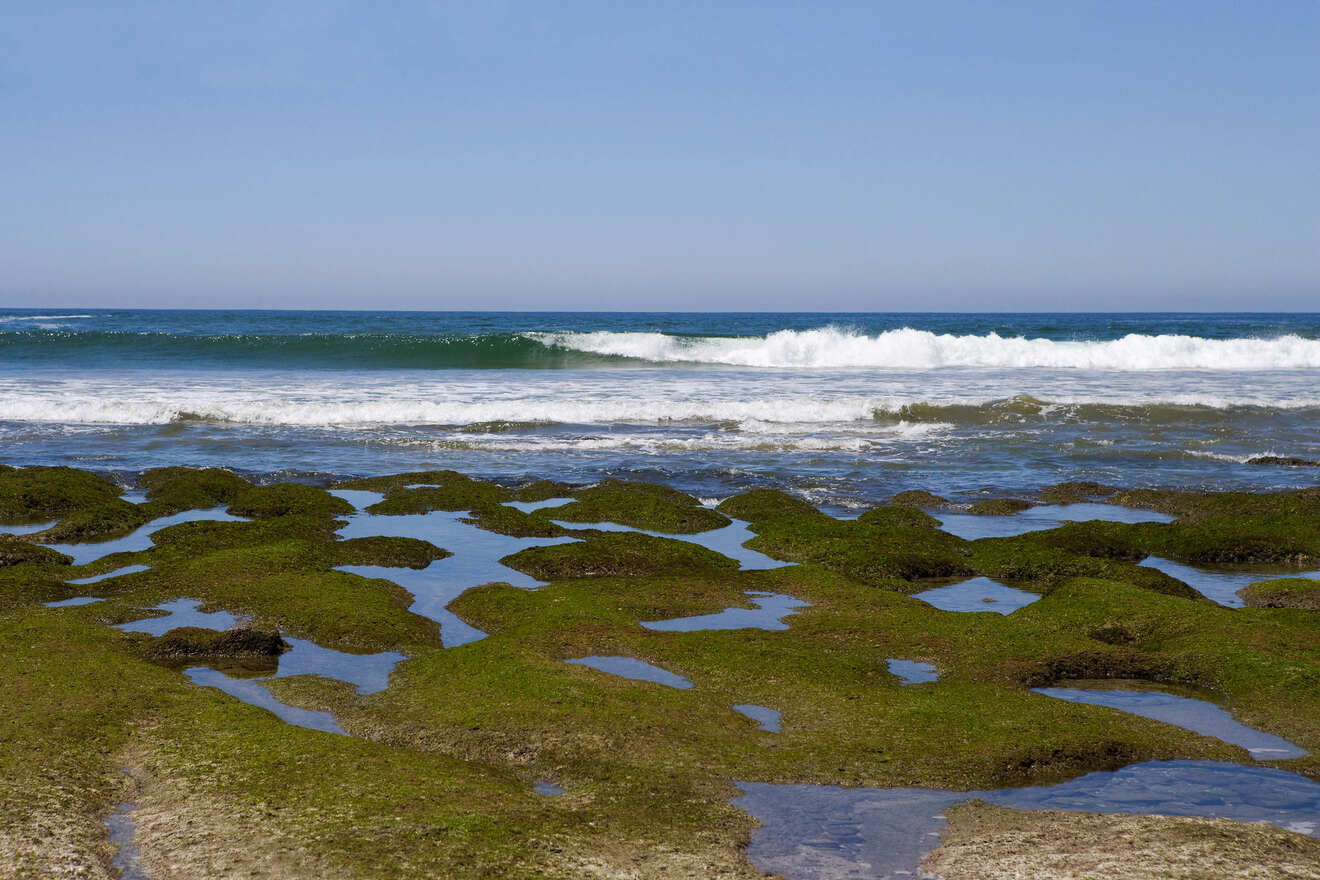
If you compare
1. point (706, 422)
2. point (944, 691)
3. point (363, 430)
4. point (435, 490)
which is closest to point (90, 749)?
point (944, 691)

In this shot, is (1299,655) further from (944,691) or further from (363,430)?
(363,430)

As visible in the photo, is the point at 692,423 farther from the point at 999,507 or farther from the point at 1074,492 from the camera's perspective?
the point at 999,507

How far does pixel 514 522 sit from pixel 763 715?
6.32 meters

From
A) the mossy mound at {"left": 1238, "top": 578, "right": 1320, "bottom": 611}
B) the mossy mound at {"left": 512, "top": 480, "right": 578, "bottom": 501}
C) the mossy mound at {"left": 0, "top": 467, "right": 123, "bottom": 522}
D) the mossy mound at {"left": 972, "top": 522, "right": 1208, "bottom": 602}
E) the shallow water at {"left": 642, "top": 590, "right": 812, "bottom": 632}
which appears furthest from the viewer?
the mossy mound at {"left": 512, "top": 480, "right": 578, "bottom": 501}

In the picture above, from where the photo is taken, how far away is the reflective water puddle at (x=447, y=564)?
8492 mm

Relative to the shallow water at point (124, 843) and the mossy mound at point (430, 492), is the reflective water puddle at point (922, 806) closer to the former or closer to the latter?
the shallow water at point (124, 843)

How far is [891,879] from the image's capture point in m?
4.26

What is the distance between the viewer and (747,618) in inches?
331

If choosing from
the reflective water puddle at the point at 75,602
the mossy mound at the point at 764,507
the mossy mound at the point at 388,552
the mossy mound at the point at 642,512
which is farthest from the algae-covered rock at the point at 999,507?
the reflective water puddle at the point at 75,602

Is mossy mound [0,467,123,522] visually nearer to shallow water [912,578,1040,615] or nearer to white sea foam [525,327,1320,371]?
shallow water [912,578,1040,615]

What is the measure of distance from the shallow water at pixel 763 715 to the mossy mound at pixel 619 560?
334cm

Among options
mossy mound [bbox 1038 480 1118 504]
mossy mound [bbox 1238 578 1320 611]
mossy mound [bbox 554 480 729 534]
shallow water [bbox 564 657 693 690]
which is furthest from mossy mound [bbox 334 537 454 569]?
mossy mound [bbox 1038 480 1118 504]

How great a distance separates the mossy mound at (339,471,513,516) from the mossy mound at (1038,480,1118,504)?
7.15 metres

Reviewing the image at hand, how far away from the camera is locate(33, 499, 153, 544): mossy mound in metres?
11.3
